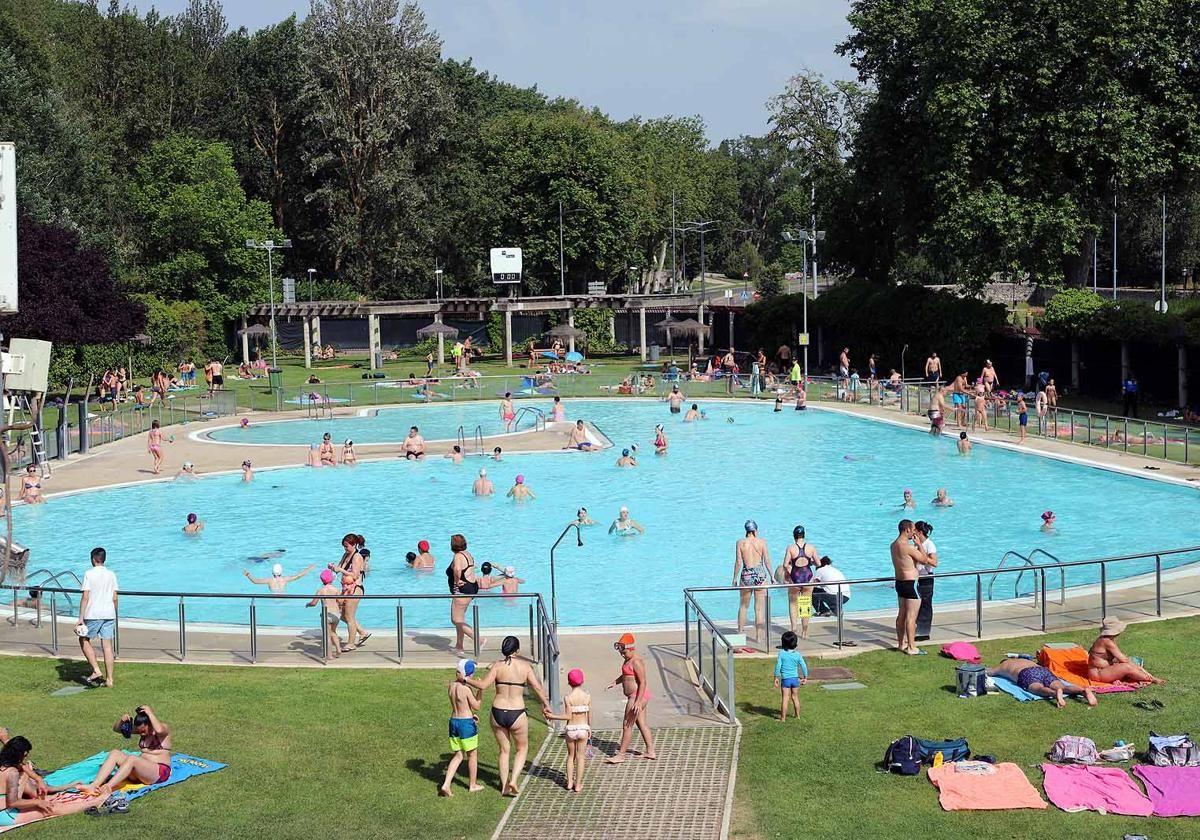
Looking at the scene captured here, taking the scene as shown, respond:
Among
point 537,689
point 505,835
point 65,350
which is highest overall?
point 65,350

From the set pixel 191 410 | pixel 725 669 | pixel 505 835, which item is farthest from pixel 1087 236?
pixel 505 835

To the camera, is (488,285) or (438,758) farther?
(488,285)

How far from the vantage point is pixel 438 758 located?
524 inches

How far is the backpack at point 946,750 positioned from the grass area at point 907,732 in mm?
377

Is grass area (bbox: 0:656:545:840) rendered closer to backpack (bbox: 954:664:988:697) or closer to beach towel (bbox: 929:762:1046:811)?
beach towel (bbox: 929:762:1046:811)

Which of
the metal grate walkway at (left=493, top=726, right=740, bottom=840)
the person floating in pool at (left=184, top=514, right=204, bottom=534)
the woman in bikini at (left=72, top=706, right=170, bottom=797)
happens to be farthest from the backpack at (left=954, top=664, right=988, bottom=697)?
the person floating in pool at (left=184, top=514, right=204, bottom=534)

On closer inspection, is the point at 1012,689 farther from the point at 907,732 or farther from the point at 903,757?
the point at 903,757

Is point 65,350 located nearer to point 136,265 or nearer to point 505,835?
point 136,265

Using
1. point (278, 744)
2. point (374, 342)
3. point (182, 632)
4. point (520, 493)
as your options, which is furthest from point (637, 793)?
point (374, 342)

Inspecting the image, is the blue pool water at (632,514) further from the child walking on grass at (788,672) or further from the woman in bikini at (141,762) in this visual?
the woman in bikini at (141,762)

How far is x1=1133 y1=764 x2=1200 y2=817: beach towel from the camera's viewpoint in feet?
37.2

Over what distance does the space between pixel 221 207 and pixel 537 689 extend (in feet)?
204

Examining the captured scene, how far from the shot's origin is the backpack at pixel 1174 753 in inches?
481

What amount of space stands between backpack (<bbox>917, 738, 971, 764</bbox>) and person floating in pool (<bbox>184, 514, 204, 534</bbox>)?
19881 mm
